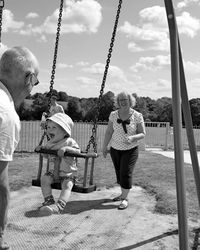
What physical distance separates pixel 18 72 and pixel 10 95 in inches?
6.9

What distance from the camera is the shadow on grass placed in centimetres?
418

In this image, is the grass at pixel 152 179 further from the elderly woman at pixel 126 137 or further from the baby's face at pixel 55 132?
the baby's face at pixel 55 132

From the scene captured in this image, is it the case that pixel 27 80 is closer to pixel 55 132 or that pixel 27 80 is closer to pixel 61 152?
pixel 61 152

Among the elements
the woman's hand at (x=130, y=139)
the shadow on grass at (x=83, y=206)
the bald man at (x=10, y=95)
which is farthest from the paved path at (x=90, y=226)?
the bald man at (x=10, y=95)

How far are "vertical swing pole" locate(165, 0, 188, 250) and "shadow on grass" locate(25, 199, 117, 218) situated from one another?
6.70 ft

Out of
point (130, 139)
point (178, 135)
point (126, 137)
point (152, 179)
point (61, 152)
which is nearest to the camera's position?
point (178, 135)

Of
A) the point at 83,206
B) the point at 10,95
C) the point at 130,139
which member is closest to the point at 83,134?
the point at 83,206

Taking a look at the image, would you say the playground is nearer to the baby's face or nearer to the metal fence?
the baby's face

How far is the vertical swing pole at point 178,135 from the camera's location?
2414 millimetres

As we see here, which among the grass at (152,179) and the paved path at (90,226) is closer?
Answer: the paved path at (90,226)

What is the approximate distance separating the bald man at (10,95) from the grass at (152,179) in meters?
2.97

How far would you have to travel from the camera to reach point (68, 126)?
13.1 ft

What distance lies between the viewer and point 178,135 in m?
2.51

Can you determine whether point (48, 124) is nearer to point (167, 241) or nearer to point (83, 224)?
point (83, 224)
